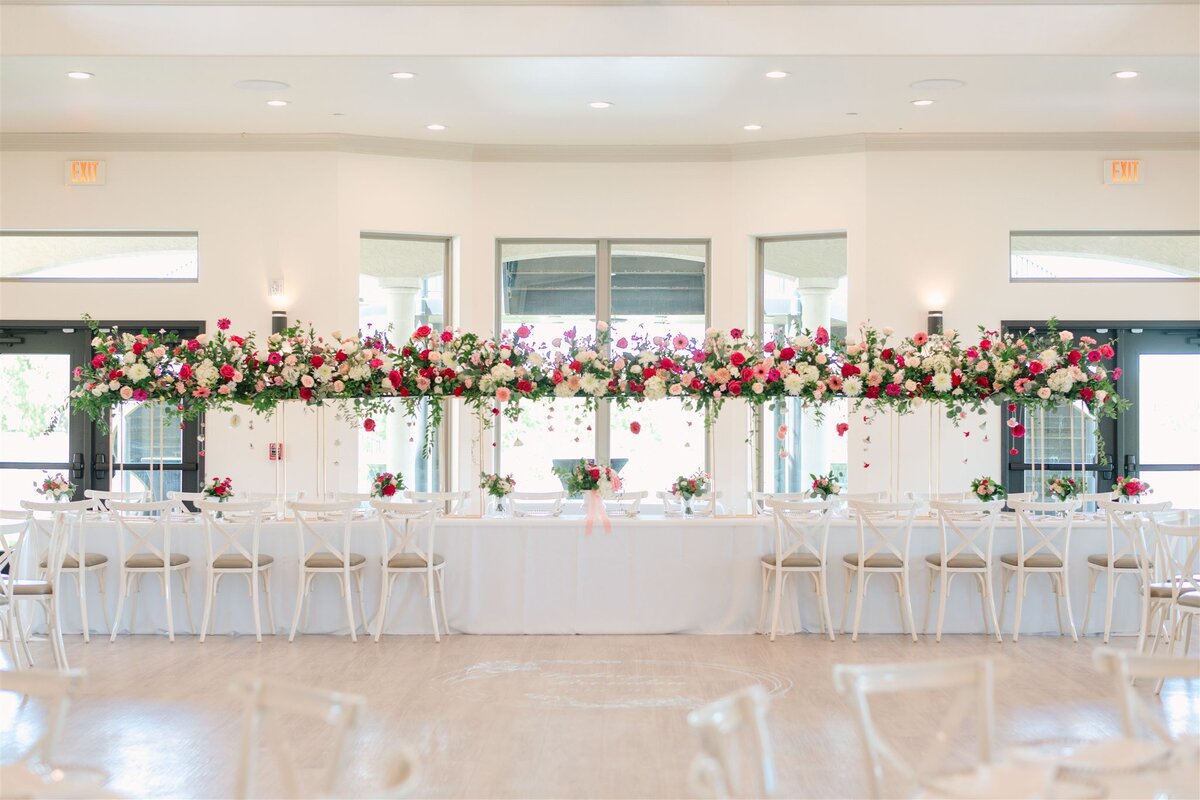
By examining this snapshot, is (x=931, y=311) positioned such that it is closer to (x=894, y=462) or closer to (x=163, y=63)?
(x=894, y=462)

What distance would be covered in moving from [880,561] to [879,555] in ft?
0.42

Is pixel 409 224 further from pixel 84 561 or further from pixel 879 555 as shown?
pixel 879 555

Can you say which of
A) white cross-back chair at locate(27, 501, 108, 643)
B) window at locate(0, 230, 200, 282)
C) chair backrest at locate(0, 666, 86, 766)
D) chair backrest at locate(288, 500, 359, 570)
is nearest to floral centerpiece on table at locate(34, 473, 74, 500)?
white cross-back chair at locate(27, 501, 108, 643)

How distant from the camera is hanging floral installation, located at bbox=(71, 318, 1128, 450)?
26.8ft

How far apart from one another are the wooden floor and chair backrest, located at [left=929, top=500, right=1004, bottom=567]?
0.63 m

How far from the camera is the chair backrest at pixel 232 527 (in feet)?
26.6

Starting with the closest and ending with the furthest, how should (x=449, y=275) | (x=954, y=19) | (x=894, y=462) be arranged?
1. (x=954, y=19)
2. (x=894, y=462)
3. (x=449, y=275)

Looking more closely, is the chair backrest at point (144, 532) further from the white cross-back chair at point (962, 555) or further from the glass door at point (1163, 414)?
the glass door at point (1163, 414)

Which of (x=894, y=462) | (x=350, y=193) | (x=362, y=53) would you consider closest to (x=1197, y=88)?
(x=894, y=462)

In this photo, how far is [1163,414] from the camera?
1152cm

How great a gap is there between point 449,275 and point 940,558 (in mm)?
5901

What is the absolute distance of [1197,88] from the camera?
9320 mm

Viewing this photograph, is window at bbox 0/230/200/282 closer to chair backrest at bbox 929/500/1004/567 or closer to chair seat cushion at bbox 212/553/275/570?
chair seat cushion at bbox 212/553/275/570

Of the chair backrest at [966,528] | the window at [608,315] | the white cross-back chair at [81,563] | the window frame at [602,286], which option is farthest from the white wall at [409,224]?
the white cross-back chair at [81,563]
